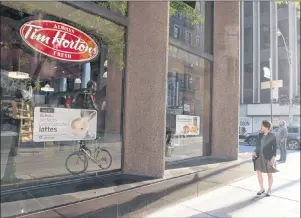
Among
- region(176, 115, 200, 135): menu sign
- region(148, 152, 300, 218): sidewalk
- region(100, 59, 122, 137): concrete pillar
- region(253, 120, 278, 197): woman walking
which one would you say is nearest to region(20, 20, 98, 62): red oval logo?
region(100, 59, 122, 137): concrete pillar

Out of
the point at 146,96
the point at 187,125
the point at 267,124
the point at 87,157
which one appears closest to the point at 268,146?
the point at 267,124

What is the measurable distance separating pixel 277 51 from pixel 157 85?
740 cm

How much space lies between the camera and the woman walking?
4719 millimetres

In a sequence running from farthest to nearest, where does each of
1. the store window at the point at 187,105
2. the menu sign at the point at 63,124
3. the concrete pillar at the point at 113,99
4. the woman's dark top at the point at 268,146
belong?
1. the store window at the point at 187,105
2. the concrete pillar at the point at 113,99
3. the woman's dark top at the point at 268,146
4. the menu sign at the point at 63,124

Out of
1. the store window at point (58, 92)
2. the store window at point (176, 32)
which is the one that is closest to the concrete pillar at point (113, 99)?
the store window at point (58, 92)

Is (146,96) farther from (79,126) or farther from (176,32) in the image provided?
(176,32)

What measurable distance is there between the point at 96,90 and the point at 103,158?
1.24 meters

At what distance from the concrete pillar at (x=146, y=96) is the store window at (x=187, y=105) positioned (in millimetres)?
931

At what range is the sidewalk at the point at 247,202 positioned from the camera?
14.4 ft

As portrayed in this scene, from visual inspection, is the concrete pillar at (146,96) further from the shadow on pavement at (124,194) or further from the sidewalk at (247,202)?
the sidewalk at (247,202)

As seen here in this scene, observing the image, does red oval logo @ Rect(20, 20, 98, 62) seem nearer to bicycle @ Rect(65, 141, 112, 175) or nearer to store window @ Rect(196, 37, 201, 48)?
bicycle @ Rect(65, 141, 112, 175)

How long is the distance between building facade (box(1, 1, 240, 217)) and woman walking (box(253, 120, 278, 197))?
1746mm

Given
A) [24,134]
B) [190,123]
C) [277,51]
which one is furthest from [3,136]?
[277,51]

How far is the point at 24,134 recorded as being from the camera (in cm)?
391
